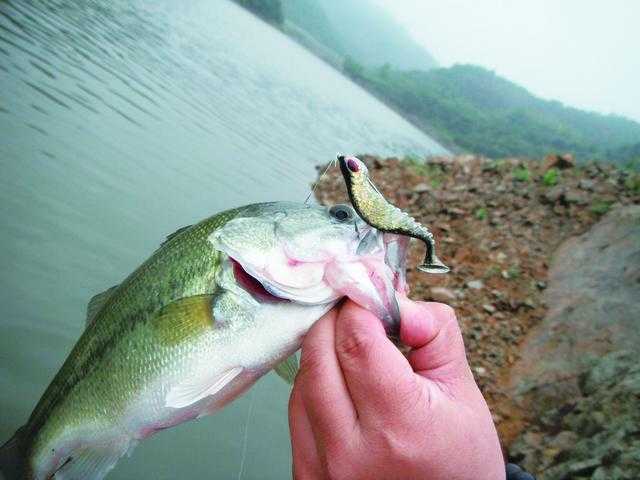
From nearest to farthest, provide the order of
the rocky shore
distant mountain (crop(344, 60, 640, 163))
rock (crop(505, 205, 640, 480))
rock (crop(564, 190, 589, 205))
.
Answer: rock (crop(505, 205, 640, 480)) < the rocky shore < rock (crop(564, 190, 589, 205)) < distant mountain (crop(344, 60, 640, 163))

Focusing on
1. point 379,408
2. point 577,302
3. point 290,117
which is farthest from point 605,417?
point 290,117

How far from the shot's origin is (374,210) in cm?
152

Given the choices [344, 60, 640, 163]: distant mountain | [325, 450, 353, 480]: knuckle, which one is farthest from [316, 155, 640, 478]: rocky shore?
[344, 60, 640, 163]: distant mountain

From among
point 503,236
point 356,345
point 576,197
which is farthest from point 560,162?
point 356,345

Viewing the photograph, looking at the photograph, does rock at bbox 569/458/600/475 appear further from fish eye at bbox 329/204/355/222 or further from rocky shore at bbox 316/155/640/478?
fish eye at bbox 329/204/355/222

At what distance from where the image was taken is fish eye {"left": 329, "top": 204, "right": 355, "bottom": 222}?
175cm

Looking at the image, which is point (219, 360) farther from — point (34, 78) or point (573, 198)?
point (34, 78)

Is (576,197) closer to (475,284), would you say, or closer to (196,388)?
(475,284)

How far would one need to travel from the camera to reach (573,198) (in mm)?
8188

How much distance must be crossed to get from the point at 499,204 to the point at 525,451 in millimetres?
6315

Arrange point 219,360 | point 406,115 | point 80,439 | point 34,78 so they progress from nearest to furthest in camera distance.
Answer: point 219,360 → point 80,439 → point 34,78 → point 406,115

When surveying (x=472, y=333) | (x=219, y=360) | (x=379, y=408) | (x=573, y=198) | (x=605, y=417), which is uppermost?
(x=573, y=198)

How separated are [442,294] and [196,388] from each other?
223 inches

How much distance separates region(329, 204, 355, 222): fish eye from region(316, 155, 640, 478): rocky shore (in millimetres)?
3252
